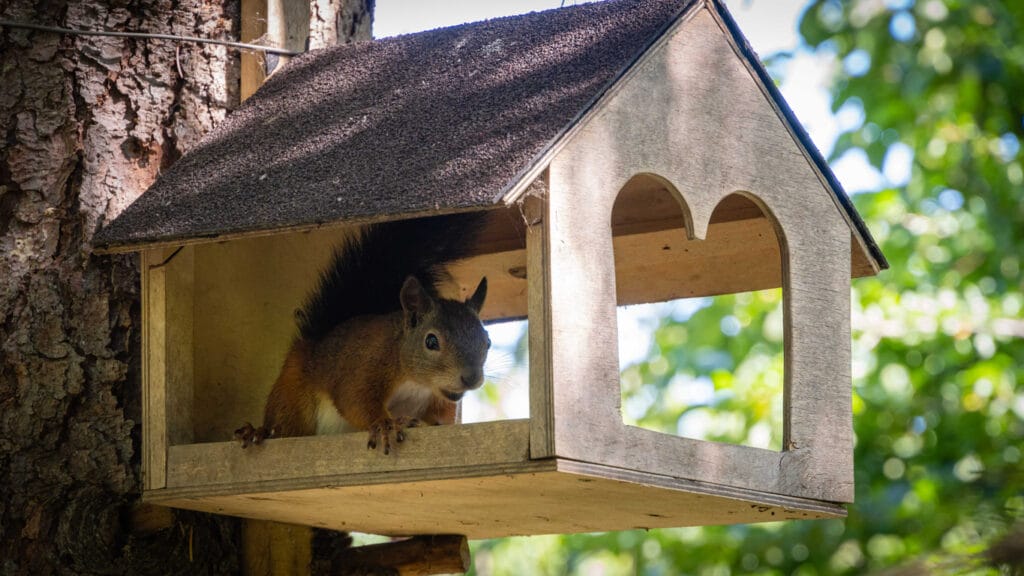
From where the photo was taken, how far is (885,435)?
225 inches

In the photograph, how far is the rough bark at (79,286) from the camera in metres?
2.79

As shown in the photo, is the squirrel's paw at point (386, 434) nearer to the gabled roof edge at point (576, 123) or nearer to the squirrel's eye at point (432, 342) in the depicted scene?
the gabled roof edge at point (576, 123)

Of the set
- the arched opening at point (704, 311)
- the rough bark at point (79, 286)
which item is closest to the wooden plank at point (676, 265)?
the arched opening at point (704, 311)

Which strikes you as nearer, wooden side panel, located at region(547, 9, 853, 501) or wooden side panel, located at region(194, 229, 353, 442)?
wooden side panel, located at region(547, 9, 853, 501)

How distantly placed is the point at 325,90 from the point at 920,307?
12.9 feet

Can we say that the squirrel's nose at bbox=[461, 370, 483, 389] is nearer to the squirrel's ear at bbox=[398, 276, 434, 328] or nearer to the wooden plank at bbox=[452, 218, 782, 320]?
the squirrel's ear at bbox=[398, 276, 434, 328]

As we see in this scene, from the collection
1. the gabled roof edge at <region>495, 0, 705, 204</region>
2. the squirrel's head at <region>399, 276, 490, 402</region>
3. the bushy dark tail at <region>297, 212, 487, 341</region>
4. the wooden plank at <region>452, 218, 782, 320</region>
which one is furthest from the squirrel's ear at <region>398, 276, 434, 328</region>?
the gabled roof edge at <region>495, 0, 705, 204</region>

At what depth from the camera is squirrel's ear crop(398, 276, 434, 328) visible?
124 inches

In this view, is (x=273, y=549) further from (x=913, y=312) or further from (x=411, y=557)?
(x=913, y=312)

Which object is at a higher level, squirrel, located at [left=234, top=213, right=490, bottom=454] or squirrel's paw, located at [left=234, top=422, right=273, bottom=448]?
squirrel, located at [left=234, top=213, right=490, bottom=454]

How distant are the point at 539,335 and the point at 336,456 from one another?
1.59 ft

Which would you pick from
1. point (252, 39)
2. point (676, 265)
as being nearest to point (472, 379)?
A: point (676, 265)

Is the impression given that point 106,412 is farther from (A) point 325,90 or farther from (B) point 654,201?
(B) point 654,201

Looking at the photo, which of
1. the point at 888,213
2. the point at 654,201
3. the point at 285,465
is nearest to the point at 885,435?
the point at 888,213
